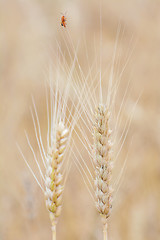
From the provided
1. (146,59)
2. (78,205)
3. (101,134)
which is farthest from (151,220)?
(101,134)

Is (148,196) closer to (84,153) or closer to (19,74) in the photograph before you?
(84,153)

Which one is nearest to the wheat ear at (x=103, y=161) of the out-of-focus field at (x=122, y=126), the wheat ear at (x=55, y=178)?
the wheat ear at (x=55, y=178)

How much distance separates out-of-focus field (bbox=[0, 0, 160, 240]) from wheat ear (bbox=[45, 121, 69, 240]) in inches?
30.6

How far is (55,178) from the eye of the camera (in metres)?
0.93

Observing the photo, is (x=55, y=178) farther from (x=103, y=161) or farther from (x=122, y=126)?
(x=122, y=126)

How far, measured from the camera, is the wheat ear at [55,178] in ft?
2.99

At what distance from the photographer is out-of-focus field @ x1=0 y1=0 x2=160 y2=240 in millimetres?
1948

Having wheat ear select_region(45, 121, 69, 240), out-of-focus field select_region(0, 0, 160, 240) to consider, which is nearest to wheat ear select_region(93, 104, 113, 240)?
wheat ear select_region(45, 121, 69, 240)

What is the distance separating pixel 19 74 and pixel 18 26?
0.52 metres

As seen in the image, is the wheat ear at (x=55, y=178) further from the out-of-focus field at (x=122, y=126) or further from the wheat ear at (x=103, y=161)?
the out-of-focus field at (x=122, y=126)

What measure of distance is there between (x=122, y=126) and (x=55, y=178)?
1096 mm

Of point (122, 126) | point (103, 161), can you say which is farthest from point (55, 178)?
point (122, 126)

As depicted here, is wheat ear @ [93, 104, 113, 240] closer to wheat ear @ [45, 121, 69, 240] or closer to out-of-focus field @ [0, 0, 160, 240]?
wheat ear @ [45, 121, 69, 240]

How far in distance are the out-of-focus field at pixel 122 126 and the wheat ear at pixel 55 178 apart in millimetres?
778
